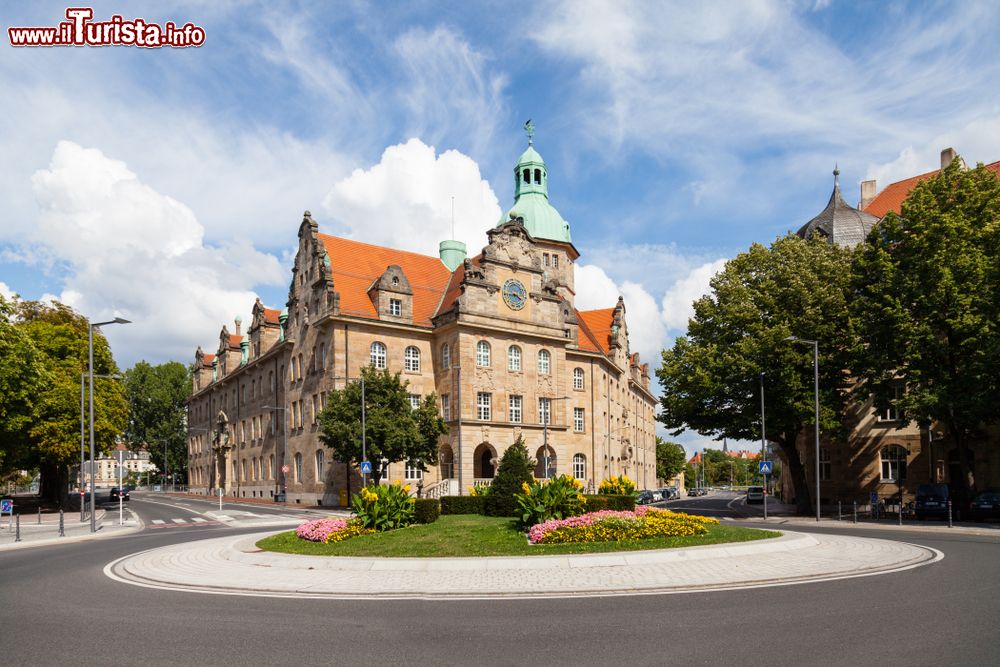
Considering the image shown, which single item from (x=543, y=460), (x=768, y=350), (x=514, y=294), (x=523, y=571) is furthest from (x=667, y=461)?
(x=523, y=571)

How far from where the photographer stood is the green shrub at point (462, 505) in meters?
28.1

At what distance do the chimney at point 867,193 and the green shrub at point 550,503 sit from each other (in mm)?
53835

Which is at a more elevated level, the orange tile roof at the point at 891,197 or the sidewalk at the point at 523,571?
the orange tile roof at the point at 891,197

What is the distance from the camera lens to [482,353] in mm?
52250

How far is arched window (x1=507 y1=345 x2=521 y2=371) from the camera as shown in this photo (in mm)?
53750

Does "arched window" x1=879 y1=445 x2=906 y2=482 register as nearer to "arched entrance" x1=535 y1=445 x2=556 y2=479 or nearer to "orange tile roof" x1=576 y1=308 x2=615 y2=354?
"arched entrance" x1=535 y1=445 x2=556 y2=479

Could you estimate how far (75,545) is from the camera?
26.0m

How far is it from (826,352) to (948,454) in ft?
35.8

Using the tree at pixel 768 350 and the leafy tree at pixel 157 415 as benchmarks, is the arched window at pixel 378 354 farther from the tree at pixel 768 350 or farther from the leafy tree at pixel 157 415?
the leafy tree at pixel 157 415

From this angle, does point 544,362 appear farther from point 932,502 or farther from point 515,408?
point 932,502

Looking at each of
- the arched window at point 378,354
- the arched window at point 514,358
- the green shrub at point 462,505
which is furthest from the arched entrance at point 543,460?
the green shrub at point 462,505

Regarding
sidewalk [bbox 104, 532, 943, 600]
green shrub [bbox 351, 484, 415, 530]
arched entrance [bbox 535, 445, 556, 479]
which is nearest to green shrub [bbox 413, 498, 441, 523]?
green shrub [bbox 351, 484, 415, 530]

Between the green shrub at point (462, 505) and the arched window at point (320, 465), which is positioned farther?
the arched window at point (320, 465)

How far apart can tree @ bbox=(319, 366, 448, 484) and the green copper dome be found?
30.1m
